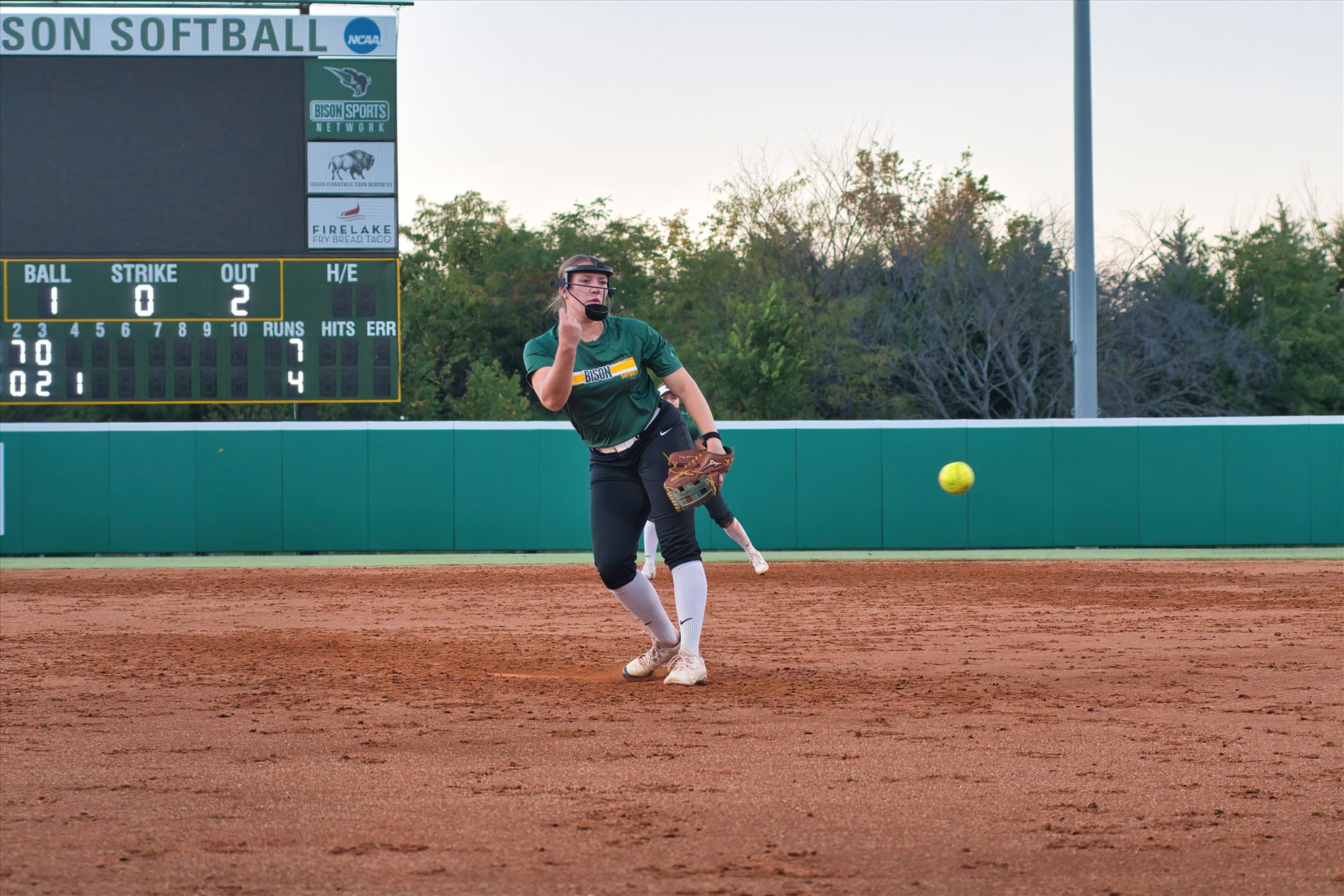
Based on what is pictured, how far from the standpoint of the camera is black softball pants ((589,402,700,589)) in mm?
5805

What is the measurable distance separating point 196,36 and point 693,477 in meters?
11.9

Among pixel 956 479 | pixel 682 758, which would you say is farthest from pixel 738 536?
pixel 682 758

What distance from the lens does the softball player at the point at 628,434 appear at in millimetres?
5715

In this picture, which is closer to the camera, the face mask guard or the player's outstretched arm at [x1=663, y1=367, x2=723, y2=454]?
the face mask guard

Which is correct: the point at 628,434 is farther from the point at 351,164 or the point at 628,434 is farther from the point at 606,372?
the point at 351,164

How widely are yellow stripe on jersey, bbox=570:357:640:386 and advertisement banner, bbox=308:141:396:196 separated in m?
10.1

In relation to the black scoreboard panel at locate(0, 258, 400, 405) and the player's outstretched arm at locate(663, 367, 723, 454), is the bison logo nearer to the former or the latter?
the black scoreboard panel at locate(0, 258, 400, 405)

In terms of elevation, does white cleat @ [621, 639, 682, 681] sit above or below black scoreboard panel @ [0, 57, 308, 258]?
below

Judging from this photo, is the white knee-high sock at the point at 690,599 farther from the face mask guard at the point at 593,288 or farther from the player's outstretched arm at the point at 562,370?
the face mask guard at the point at 593,288

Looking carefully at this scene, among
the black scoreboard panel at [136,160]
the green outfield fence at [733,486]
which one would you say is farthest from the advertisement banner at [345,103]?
the green outfield fence at [733,486]

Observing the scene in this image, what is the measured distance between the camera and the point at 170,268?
15125 millimetres

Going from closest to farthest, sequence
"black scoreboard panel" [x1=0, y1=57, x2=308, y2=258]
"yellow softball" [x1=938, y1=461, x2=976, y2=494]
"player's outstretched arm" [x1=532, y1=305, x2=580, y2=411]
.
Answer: "player's outstretched arm" [x1=532, y1=305, x2=580, y2=411], "black scoreboard panel" [x1=0, y1=57, x2=308, y2=258], "yellow softball" [x1=938, y1=461, x2=976, y2=494]

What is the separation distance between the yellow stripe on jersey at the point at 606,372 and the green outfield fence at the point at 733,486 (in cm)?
1127

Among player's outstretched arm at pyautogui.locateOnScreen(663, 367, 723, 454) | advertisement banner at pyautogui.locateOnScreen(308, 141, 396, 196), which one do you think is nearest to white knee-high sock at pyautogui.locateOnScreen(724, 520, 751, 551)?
advertisement banner at pyautogui.locateOnScreen(308, 141, 396, 196)
